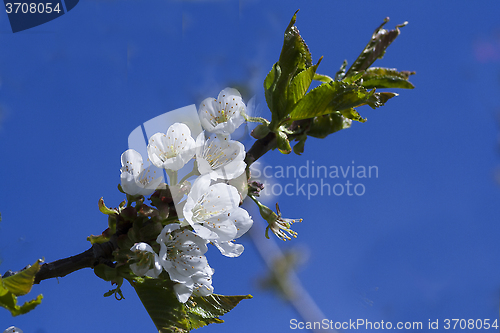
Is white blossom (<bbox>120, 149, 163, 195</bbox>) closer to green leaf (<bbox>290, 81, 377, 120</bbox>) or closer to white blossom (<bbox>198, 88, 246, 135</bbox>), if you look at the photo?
white blossom (<bbox>198, 88, 246, 135</bbox>)

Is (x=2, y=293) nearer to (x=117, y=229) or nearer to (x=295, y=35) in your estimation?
(x=117, y=229)

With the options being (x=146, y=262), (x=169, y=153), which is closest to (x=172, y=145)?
(x=169, y=153)

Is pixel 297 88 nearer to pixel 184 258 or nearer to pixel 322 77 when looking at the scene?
pixel 322 77

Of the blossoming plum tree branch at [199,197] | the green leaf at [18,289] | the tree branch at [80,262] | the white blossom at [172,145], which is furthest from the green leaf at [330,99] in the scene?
the green leaf at [18,289]

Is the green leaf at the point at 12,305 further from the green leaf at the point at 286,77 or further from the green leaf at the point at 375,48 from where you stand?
the green leaf at the point at 375,48

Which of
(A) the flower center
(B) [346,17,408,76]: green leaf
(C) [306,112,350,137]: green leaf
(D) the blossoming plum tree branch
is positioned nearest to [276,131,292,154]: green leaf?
(D) the blossoming plum tree branch

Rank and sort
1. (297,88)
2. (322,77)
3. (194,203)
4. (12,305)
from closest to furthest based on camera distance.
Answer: (12,305) → (194,203) → (297,88) → (322,77)
